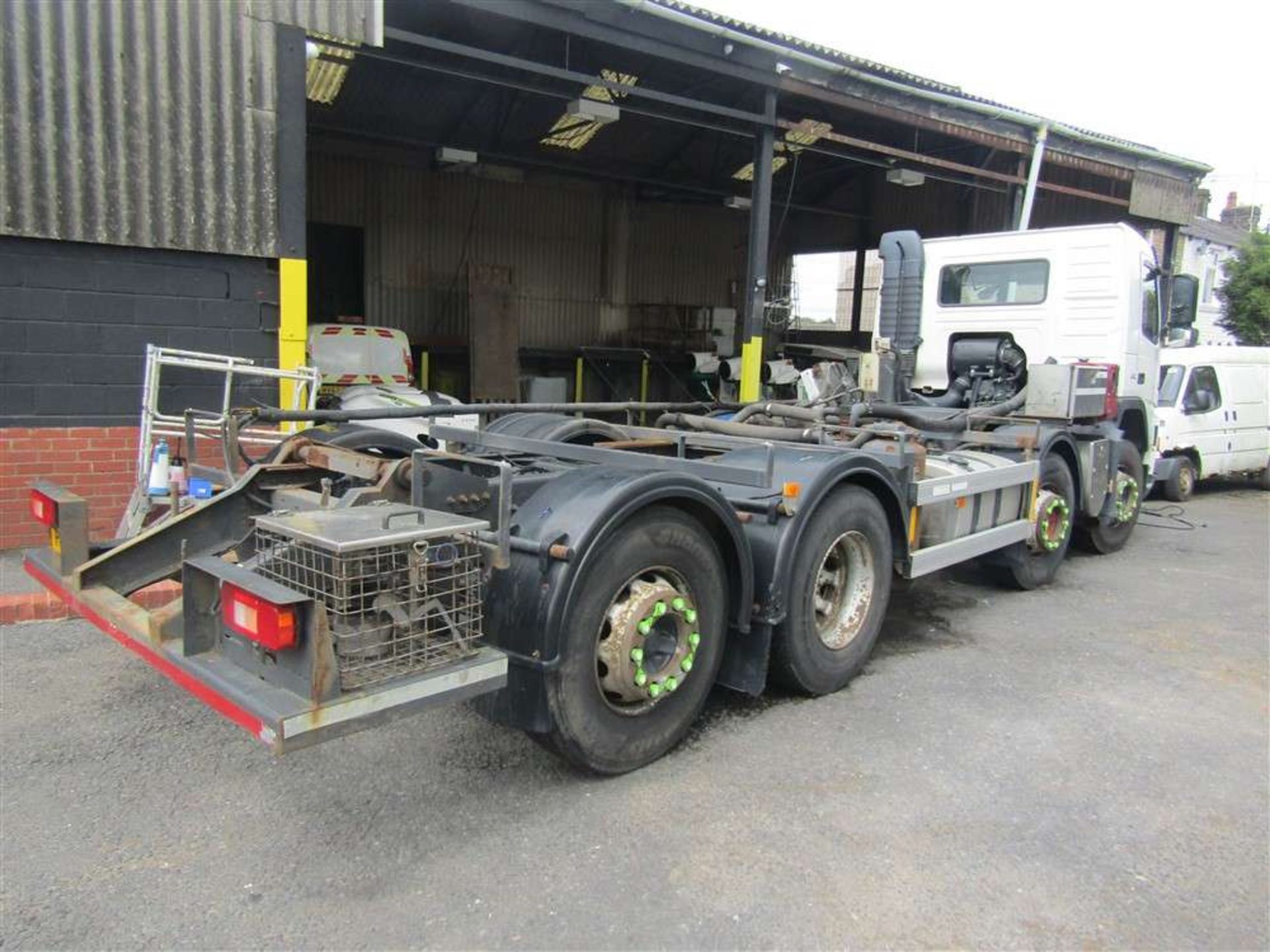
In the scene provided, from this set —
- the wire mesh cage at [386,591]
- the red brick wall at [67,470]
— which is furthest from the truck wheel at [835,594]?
the red brick wall at [67,470]

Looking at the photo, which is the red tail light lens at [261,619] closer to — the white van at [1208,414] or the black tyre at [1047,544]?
the black tyre at [1047,544]

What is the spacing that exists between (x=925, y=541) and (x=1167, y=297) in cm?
469

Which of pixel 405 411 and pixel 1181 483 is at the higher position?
pixel 405 411

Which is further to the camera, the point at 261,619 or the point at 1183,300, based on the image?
the point at 1183,300

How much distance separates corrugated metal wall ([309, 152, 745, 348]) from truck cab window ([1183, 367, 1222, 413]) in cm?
1043

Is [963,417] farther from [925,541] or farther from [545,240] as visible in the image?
[545,240]

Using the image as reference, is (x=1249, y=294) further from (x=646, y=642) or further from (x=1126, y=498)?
(x=646, y=642)

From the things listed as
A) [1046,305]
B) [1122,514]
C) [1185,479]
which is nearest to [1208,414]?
[1185,479]

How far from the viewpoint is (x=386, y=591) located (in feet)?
9.57

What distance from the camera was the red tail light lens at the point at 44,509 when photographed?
12.1 feet

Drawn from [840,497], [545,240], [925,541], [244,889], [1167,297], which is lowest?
[244,889]

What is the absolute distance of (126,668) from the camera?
4660 mm

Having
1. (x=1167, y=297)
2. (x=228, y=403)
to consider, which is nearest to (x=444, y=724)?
(x=228, y=403)

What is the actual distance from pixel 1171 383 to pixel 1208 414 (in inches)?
32.7
